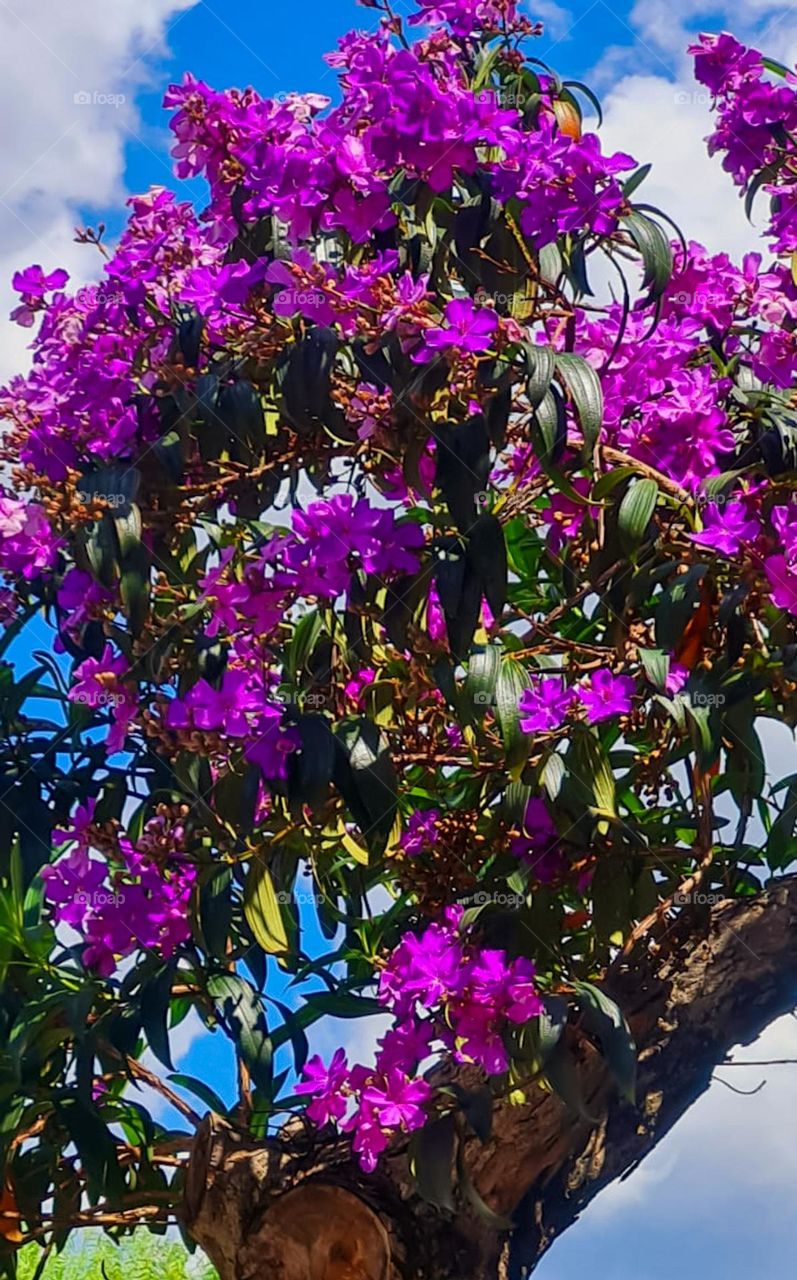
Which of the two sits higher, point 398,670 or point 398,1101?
point 398,670

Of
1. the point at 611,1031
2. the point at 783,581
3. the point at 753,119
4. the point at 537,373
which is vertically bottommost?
the point at 611,1031

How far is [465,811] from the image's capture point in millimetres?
2193

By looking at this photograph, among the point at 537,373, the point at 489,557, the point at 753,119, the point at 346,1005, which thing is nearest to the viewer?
the point at 537,373

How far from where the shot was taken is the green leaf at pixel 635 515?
1866mm

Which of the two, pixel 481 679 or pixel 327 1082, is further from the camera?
pixel 327 1082

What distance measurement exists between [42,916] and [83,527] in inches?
26.0

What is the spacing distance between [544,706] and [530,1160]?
742 millimetres

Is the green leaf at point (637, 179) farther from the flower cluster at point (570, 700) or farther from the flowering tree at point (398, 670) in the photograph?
the flower cluster at point (570, 700)

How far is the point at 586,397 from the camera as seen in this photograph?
179cm

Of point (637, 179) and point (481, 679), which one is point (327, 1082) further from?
point (637, 179)

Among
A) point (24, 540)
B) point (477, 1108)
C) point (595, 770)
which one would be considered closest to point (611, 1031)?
point (477, 1108)

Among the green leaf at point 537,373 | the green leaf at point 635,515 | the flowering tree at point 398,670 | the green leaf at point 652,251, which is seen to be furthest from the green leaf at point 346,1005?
the green leaf at point 652,251

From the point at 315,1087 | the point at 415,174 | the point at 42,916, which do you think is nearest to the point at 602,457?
the point at 415,174

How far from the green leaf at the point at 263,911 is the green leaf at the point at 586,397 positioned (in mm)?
687
